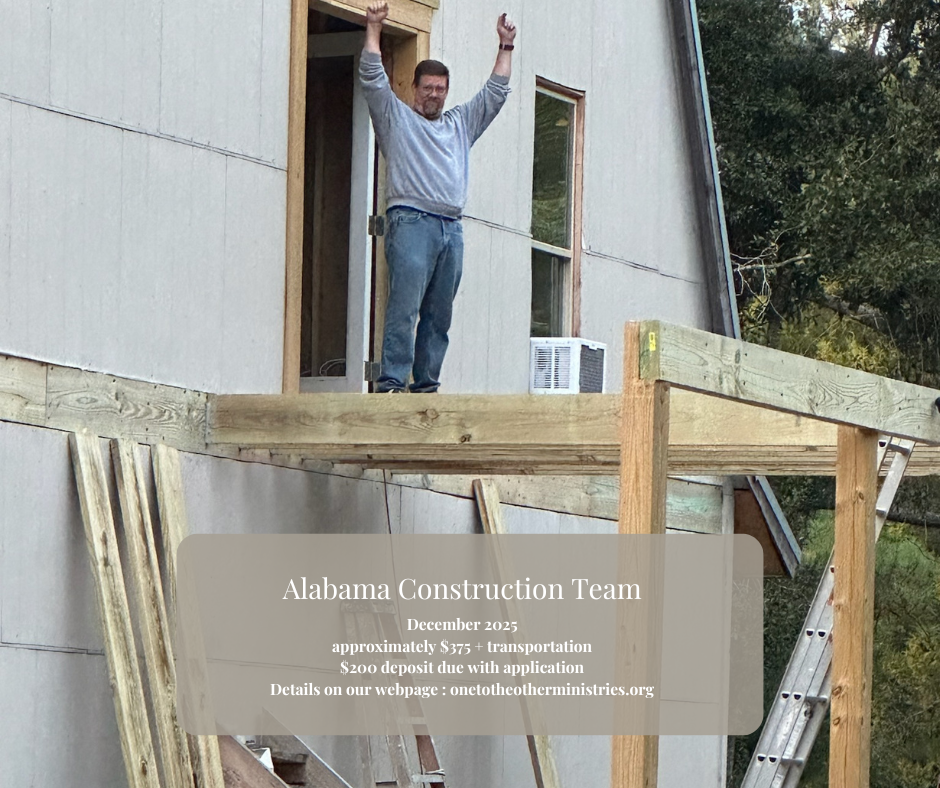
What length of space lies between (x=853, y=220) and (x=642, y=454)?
1492 cm

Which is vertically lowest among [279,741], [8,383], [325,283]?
[279,741]

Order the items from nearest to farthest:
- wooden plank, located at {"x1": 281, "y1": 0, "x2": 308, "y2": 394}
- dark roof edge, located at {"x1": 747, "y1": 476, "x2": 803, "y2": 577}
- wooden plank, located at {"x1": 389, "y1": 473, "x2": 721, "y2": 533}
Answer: wooden plank, located at {"x1": 281, "y1": 0, "x2": 308, "y2": 394}
wooden plank, located at {"x1": 389, "y1": 473, "x2": 721, "y2": 533}
dark roof edge, located at {"x1": 747, "y1": 476, "x2": 803, "y2": 577}

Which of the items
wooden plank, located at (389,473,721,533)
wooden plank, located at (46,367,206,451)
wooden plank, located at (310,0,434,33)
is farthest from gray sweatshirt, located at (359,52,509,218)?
wooden plank, located at (389,473,721,533)

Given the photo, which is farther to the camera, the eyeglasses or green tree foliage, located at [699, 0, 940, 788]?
green tree foliage, located at [699, 0, 940, 788]

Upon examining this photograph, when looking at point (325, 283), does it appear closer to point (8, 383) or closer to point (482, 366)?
point (482, 366)

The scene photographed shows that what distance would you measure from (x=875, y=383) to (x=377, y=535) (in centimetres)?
370

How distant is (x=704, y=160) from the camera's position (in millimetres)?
13195

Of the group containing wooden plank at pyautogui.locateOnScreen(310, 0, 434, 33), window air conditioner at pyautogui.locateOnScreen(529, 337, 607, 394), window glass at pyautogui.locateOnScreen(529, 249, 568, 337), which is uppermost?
wooden plank at pyautogui.locateOnScreen(310, 0, 434, 33)

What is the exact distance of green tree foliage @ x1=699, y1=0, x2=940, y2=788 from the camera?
67.4 ft

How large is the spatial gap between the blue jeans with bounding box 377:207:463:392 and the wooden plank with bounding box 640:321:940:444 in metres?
2.69

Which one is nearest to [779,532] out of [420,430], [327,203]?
[327,203]

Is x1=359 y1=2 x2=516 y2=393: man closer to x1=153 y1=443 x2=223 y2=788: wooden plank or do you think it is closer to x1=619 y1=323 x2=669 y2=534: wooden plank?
x1=153 y1=443 x2=223 y2=788: wooden plank

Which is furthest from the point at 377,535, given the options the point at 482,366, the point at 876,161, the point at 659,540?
the point at 876,161

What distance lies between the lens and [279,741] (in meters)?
9.47
